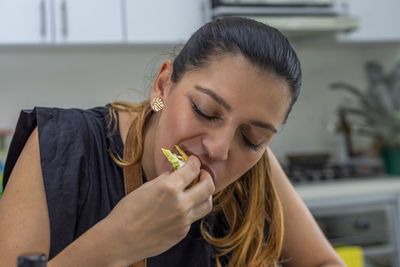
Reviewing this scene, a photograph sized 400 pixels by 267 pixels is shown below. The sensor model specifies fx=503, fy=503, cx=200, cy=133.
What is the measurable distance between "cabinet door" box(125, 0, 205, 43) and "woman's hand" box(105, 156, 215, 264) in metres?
1.68

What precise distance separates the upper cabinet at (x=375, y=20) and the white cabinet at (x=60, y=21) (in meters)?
1.22

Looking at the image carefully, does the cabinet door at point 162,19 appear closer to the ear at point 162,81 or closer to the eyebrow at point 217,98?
the ear at point 162,81

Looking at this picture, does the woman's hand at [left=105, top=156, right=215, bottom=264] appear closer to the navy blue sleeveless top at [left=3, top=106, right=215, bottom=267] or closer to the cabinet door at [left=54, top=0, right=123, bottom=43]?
the navy blue sleeveless top at [left=3, top=106, right=215, bottom=267]

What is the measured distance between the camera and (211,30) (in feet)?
3.25

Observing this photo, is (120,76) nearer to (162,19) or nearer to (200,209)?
(162,19)

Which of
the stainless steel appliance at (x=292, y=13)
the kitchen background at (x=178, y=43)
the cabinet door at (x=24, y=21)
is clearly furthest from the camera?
the stainless steel appliance at (x=292, y=13)

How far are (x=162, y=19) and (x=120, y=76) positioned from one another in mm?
457

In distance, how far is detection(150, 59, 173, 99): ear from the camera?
1021 millimetres

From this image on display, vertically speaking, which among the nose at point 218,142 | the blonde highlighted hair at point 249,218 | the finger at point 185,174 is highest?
the nose at point 218,142

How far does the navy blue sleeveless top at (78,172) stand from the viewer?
98 cm

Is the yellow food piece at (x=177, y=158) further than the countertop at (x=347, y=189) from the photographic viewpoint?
No

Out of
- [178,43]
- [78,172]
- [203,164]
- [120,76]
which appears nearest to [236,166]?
[203,164]

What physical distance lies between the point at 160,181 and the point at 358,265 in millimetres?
933

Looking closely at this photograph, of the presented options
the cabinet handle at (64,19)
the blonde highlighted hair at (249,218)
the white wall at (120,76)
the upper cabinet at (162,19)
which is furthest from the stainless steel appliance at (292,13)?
the blonde highlighted hair at (249,218)
